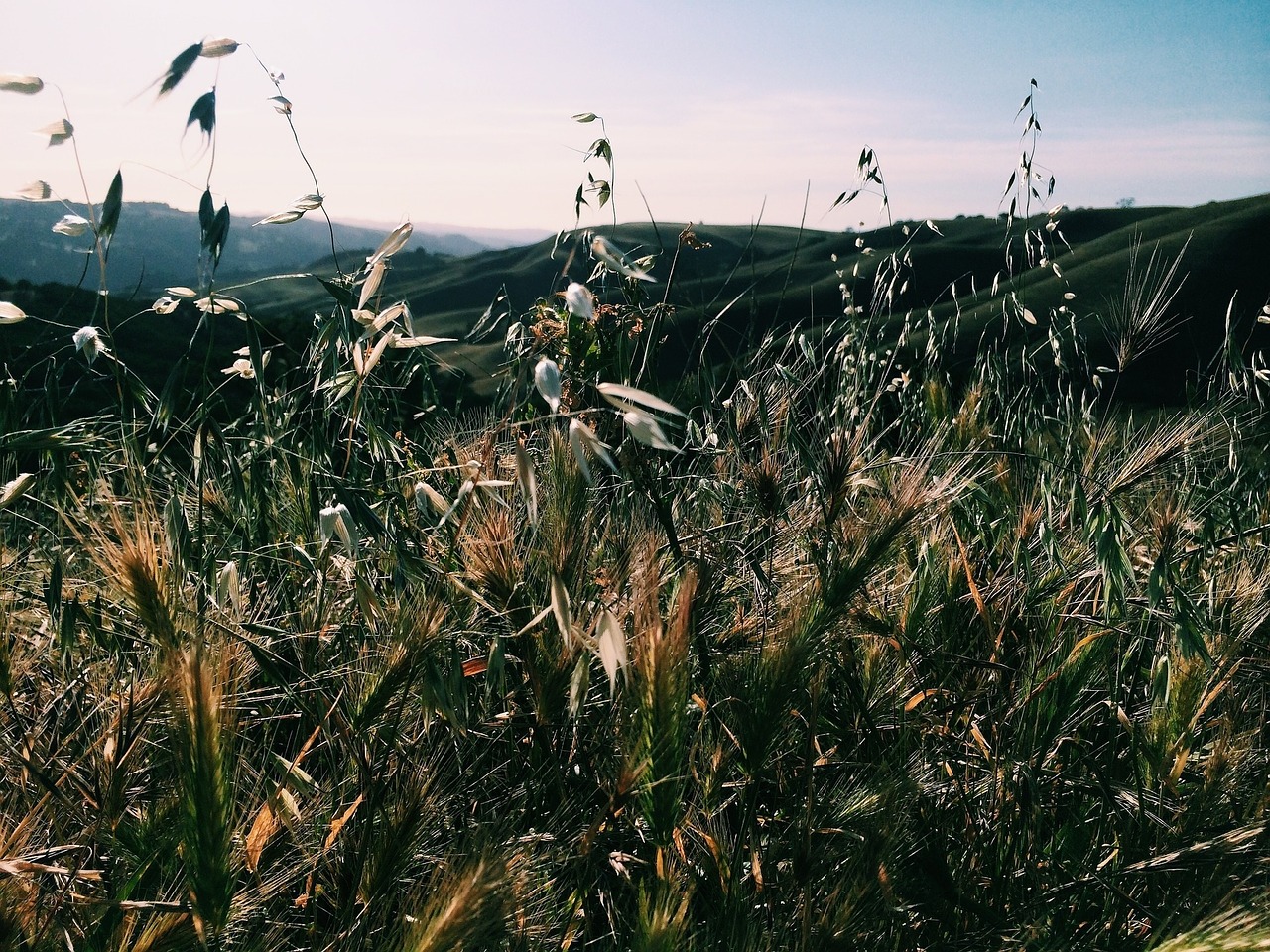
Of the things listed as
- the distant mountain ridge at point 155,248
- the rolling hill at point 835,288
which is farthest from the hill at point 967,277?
the distant mountain ridge at point 155,248

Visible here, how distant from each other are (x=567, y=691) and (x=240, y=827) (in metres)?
0.44

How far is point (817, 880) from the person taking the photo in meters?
1.12

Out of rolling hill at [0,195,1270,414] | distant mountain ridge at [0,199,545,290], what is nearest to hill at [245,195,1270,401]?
rolling hill at [0,195,1270,414]

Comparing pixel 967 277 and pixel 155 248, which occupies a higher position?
pixel 155 248

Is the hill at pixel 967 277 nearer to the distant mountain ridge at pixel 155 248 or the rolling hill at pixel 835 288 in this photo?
the rolling hill at pixel 835 288

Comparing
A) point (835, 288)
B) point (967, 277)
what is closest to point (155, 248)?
point (967, 277)

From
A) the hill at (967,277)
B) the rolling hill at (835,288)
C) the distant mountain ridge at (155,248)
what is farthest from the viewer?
the distant mountain ridge at (155,248)

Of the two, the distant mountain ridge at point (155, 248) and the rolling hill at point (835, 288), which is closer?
the rolling hill at point (835, 288)

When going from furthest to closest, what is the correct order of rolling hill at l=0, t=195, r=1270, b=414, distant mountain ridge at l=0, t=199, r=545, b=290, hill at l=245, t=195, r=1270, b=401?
distant mountain ridge at l=0, t=199, r=545, b=290
hill at l=245, t=195, r=1270, b=401
rolling hill at l=0, t=195, r=1270, b=414

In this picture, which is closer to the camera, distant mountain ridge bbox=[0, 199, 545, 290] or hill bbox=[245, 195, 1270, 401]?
hill bbox=[245, 195, 1270, 401]

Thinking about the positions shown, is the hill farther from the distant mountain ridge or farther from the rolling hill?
the distant mountain ridge

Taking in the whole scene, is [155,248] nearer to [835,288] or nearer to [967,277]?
[967,277]

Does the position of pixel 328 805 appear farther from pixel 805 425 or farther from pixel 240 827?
pixel 805 425

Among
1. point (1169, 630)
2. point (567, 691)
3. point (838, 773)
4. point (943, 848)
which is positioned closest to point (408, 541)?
point (567, 691)
